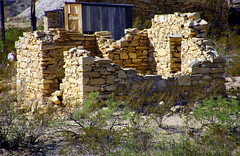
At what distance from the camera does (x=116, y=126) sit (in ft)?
29.1

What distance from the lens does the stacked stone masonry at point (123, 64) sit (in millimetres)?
10453

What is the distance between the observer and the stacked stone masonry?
10453 mm

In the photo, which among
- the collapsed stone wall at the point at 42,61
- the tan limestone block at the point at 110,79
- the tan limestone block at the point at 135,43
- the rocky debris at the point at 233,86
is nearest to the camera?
the tan limestone block at the point at 110,79

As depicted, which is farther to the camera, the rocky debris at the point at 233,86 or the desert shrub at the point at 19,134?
the rocky debris at the point at 233,86

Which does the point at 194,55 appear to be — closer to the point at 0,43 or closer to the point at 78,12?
the point at 78,12

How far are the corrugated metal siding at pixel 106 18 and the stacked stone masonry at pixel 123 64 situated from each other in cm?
173

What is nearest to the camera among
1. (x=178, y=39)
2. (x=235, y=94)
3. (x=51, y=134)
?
(x=51, y=134)

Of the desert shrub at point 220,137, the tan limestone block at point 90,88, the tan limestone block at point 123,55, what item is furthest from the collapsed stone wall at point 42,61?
the desert shrub at point 220,137

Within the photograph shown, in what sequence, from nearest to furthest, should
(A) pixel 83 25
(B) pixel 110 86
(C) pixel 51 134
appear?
(C) pixel 51 134, (B) pixel 110 86, (A) pixel 83 25

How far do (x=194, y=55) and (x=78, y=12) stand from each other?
5.13 m

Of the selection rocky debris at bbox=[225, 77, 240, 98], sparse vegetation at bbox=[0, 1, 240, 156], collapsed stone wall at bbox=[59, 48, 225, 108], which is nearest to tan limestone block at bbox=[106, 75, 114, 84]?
collapsed stone wall at bbox=[59, 48, 225, 108]

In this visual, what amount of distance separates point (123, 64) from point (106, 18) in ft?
9.69

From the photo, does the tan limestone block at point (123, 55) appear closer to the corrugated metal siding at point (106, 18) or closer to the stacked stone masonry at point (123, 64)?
the stacked stone masonry at point (123, 64)

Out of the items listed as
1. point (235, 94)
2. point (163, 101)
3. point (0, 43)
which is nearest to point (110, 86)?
point (163, 101)
